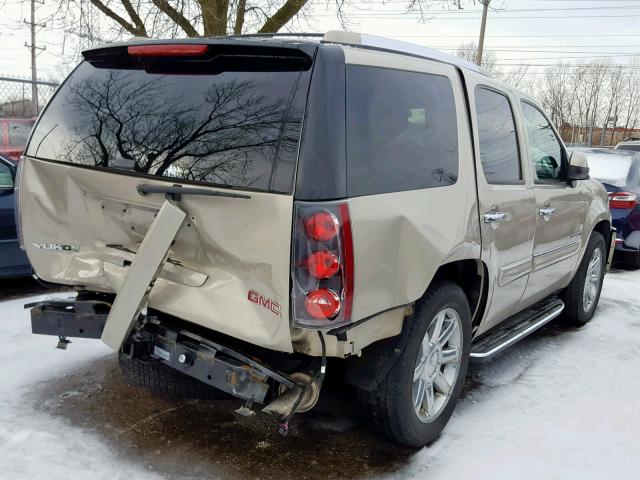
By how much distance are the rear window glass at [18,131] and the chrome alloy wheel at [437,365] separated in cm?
768

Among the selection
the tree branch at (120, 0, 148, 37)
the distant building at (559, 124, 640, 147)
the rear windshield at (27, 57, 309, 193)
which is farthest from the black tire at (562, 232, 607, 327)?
the distant building at (559, 124, 640, 147)

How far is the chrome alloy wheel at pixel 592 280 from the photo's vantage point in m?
5.30

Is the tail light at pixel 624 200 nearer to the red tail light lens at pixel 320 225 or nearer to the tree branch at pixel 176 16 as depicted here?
the red tail light lens at pixel 320 225

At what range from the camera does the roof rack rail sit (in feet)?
8.48

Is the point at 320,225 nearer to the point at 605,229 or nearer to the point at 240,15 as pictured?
the point at 605,229

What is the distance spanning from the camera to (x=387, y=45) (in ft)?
9.27

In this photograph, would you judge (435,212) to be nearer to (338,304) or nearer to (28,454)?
(338,304)

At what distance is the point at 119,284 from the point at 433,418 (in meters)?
1.75

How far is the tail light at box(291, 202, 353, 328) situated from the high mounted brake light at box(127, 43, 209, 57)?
87 centimetres

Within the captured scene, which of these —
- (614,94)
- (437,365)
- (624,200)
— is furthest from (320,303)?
(614,94)

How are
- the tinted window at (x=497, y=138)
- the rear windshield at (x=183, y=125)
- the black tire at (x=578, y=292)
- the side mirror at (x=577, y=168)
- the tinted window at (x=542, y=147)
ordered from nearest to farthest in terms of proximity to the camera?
the rear windshield at (x=183, y=125) < the tinted window at (x=497, y=138) < the tinted window at (x=542, y=147) < the side mirror at (x=577, y=168) < the black tire at (x=578, y=292)

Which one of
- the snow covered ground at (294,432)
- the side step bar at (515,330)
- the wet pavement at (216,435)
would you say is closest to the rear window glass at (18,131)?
the snow covered ground at (294,432)

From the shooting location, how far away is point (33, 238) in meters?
3.10

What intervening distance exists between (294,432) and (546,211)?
7.26 feet
